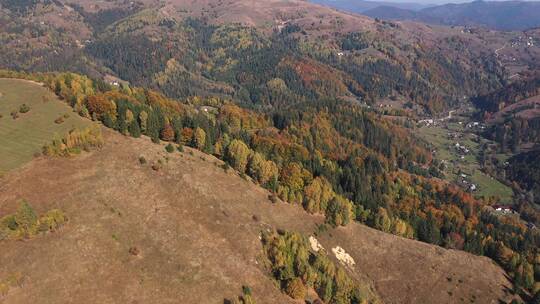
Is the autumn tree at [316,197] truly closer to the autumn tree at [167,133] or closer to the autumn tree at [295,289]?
the autumn tree at [295,289]

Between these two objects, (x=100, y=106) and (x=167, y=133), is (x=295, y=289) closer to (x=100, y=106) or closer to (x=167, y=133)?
(x=167, y=133)

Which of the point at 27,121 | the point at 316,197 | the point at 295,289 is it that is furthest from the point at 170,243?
the point at 27,121

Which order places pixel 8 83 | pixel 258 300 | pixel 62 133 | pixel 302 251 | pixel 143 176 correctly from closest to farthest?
pixel 258 300 < pixel 302 251 < pixel 143 176 < pixel 62 133 < pixel 8 83

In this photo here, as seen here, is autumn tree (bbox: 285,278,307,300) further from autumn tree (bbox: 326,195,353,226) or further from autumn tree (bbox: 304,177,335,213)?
autumn tree (bbox: 304,177,335,213)

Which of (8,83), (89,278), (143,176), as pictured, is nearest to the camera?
(89,278)

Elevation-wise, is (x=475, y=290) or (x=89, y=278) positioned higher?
(x=89, y=278)

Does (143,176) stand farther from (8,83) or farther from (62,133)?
(8,83)

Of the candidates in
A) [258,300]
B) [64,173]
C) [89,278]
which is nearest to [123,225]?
[89,278]

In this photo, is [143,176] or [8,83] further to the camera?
[8,83]
